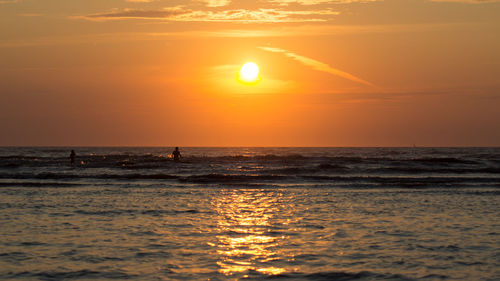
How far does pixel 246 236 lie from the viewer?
14320 mm

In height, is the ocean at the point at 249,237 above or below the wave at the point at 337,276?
above

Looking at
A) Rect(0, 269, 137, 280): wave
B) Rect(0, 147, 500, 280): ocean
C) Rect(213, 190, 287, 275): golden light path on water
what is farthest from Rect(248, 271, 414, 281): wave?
Rect(0, 269, 137, 280): wave

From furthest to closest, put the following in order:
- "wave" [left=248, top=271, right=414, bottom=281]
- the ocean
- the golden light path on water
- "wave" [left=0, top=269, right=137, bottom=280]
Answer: the golden light path on water
the ocean
"wave" [left=0, top=269, right=137, bottom=280]
"wave" [left=248, top=271, right=414, bottom=281]

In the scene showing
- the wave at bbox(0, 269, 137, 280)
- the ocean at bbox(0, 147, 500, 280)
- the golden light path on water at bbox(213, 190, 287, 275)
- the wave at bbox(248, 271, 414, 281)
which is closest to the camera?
the wave at bbox(248, 271, 414, 281)

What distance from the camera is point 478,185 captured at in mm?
33312

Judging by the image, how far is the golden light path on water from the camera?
36.1 ft

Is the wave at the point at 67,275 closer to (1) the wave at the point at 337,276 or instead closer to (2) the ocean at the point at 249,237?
(2) the ocean at the point at 249,237

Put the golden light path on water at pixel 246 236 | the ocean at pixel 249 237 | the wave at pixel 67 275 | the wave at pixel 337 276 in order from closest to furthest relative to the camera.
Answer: the wave at pixel 337 276, the wave at pixel 67 275, the ocean at pixel 249 237, the golden light path on water at pixel 246 236

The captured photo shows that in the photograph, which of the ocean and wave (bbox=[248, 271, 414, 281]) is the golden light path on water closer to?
the ocean

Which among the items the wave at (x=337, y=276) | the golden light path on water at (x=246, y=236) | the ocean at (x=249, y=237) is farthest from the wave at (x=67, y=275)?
the wave at (x=337, y=276)

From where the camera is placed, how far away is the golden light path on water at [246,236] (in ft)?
36.1

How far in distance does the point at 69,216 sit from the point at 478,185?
89.4 feet

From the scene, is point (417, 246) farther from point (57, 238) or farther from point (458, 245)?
point (57, 238)

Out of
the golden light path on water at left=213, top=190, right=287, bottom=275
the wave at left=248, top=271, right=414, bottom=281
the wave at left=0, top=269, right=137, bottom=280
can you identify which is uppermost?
the golden light path on water at left=213, top=190, right=287, bottom=275
